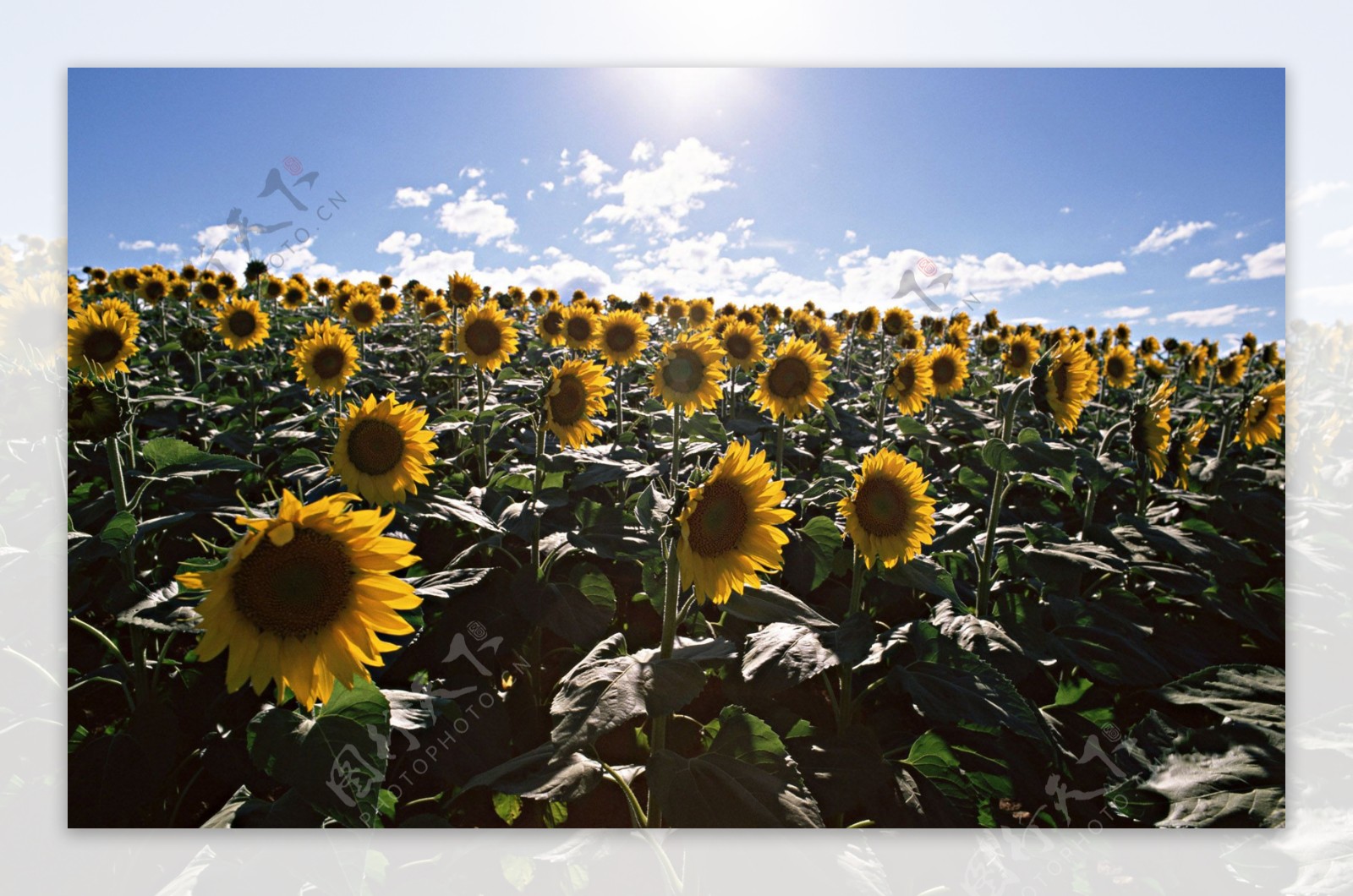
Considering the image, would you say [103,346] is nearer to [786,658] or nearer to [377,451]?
[377,451]

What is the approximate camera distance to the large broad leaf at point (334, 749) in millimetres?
1488

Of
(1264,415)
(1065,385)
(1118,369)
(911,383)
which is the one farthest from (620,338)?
(1118,369)

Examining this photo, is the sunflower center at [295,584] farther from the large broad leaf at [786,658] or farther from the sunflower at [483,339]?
the sunflower at [483,339]

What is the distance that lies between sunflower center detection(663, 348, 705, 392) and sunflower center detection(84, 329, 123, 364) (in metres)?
2.24

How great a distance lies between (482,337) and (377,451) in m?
1.71

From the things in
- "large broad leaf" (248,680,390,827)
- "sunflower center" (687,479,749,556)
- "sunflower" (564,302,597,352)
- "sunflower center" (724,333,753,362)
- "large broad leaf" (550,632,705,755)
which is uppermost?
"sunflower" (564,302,597,352)

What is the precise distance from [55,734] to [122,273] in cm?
576

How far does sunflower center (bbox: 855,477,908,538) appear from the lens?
2049mm

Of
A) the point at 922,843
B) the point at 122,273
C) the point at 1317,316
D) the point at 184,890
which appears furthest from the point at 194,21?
the point at 122,273

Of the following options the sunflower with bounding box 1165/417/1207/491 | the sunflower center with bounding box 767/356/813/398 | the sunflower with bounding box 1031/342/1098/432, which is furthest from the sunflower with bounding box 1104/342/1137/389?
the sunflower center with bounding box 767/356/813/398

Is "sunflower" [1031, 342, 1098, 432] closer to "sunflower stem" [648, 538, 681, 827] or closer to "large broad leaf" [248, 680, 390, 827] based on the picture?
"sunflower stem" [648, 538, 681, 827]

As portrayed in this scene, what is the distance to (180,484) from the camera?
268 centimetres

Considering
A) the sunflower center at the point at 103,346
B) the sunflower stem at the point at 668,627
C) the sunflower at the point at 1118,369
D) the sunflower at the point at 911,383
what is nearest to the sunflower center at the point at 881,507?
the sunflower stem at the point at 668,627

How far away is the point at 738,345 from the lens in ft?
13.2
